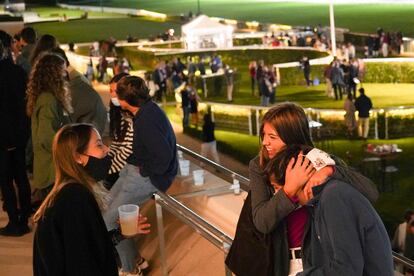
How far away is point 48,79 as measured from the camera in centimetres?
526

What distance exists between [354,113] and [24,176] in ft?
49.9

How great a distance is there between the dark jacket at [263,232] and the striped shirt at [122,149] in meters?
1.95

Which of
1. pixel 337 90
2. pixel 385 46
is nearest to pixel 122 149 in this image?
pixel 337 90

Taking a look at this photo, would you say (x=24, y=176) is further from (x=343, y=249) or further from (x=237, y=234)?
(x=343, y=249)

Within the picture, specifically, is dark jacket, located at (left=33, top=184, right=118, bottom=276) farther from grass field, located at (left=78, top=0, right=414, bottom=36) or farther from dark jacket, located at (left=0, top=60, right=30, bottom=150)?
grass field, located at (left=78, top=0, right=414, bottom=36)

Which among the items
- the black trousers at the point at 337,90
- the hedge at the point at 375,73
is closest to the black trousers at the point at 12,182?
the black trousers at the point at 337,90

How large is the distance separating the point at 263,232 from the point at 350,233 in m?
0.56

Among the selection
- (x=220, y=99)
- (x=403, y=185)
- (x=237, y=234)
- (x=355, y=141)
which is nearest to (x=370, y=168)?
(x=403, y=185)

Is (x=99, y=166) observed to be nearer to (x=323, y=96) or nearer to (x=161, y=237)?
(x=161, y=237)

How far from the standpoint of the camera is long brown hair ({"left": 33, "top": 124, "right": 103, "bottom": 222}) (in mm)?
3227

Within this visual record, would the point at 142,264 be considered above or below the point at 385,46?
below

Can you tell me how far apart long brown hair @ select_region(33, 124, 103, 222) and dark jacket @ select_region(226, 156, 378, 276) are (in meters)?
0.67

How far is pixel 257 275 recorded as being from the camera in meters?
3.10

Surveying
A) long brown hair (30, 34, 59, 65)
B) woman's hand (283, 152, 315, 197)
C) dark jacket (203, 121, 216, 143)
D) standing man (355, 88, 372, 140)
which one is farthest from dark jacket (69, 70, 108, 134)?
standing man (355, 88, 372, 140)
